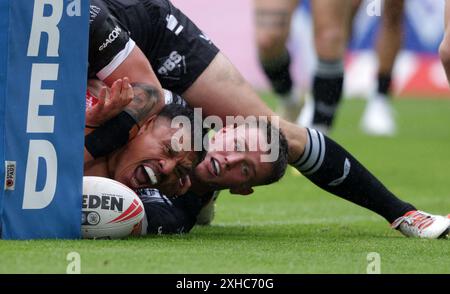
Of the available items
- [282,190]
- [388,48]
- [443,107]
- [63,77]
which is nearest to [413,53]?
[443,107]

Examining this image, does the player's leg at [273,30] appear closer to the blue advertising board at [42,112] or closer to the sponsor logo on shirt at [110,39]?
the sponsor logo on shirt at [110,39]

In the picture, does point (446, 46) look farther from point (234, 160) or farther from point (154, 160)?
point (154, 160)

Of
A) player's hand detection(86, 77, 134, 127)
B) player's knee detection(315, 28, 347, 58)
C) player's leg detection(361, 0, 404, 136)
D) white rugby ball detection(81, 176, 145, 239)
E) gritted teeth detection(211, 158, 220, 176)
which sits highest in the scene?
player's hand detection(86, 77, 134, 127)

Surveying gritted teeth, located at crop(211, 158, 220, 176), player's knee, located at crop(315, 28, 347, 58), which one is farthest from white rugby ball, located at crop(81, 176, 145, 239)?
player's knee, located at crop(315, 28, 347, 58)

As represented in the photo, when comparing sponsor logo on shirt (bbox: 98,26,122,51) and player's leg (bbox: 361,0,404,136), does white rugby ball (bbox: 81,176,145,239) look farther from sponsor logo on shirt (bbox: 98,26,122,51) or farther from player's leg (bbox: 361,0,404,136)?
player's leg (bbox: 361,0,404,136)

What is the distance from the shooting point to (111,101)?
4.38 meters

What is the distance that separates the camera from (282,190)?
7.28 m

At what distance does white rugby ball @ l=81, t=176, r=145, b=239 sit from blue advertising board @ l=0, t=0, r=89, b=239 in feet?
0.24

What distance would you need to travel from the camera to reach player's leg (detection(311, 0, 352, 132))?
755 cm

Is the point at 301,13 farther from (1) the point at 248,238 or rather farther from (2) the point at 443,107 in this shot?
(1) the point at 248,238

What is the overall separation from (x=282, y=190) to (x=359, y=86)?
881cm

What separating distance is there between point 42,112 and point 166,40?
4.53 feet

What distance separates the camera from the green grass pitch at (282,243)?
11.8 feet

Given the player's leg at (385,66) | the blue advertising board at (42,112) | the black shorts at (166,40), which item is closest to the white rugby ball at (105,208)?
the blue advertising board at (42,112)
